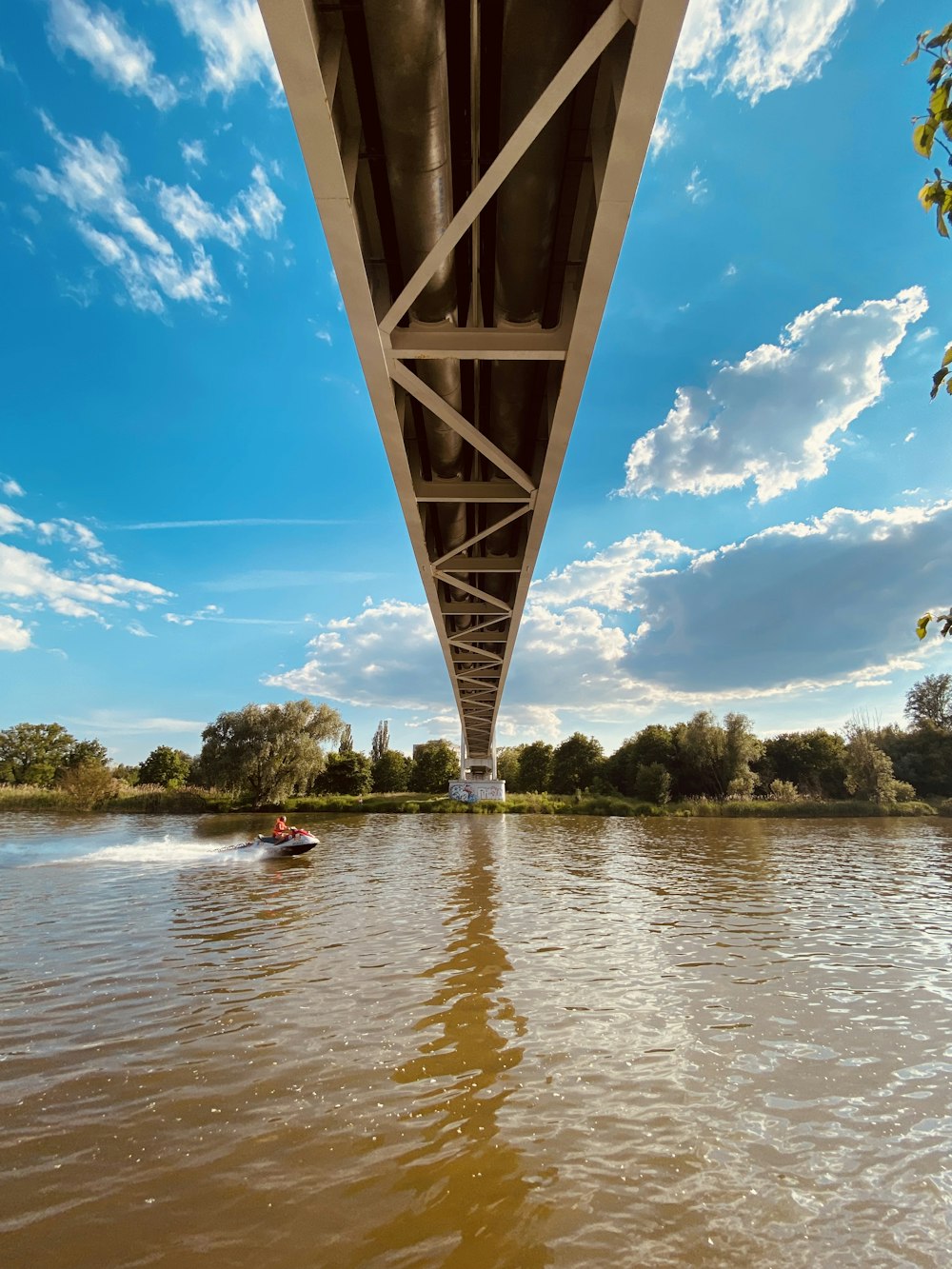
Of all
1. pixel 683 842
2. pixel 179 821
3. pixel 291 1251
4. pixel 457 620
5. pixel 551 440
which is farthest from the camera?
pixel 179 821

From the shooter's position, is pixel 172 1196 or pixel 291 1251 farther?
pixel 172 1196

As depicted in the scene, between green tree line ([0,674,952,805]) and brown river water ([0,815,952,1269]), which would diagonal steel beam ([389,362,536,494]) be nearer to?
brown river water ([0,815,952,1269])

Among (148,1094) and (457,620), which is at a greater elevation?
(457,620)

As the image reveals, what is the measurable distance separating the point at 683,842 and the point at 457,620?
11256 millimetres

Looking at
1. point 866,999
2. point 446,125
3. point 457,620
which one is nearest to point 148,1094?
point 866,999

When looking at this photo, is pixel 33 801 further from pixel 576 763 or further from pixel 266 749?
pixel 576 763

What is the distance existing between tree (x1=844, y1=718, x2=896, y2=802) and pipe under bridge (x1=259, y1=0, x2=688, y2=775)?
44.3 metres

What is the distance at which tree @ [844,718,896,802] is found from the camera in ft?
138

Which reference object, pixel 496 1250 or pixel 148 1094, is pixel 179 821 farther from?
pixel 496 1250

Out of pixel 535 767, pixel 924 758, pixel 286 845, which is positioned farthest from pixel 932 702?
pixel 286 845

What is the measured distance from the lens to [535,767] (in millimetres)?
70188

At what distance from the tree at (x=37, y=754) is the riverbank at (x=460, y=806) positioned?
3421cm

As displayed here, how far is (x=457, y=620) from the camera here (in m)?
20.2

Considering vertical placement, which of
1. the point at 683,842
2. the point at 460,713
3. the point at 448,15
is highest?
the point at 448,15
